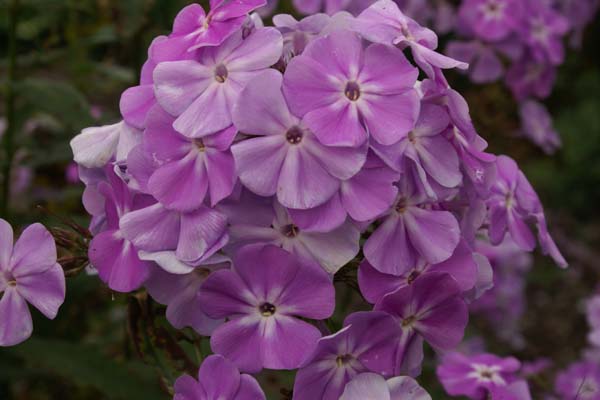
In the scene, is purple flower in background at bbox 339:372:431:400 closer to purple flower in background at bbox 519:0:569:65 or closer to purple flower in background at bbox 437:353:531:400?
purple flower in background at bbox 437:353:531:400

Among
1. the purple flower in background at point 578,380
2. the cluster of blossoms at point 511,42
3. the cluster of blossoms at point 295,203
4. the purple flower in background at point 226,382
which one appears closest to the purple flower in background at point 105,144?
the cluster of blossoms at point 295,203

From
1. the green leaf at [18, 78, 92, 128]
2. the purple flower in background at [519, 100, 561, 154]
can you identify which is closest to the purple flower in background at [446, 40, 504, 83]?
the purple flower in background at [519, 100, 561, 154]

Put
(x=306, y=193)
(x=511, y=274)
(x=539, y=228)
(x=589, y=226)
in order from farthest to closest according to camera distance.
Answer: (x=589, y=226) → (x=511, y=274) → (x=539, y=228) → (x=306, y=193)

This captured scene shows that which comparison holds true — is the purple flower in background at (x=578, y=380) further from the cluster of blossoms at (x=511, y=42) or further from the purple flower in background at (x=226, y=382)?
the purple flower in background at (x=226, y=382)

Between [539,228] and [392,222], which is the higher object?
[392,222]

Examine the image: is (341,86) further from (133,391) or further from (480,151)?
(133,391)

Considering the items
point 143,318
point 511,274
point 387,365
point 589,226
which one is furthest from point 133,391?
point 589,226
